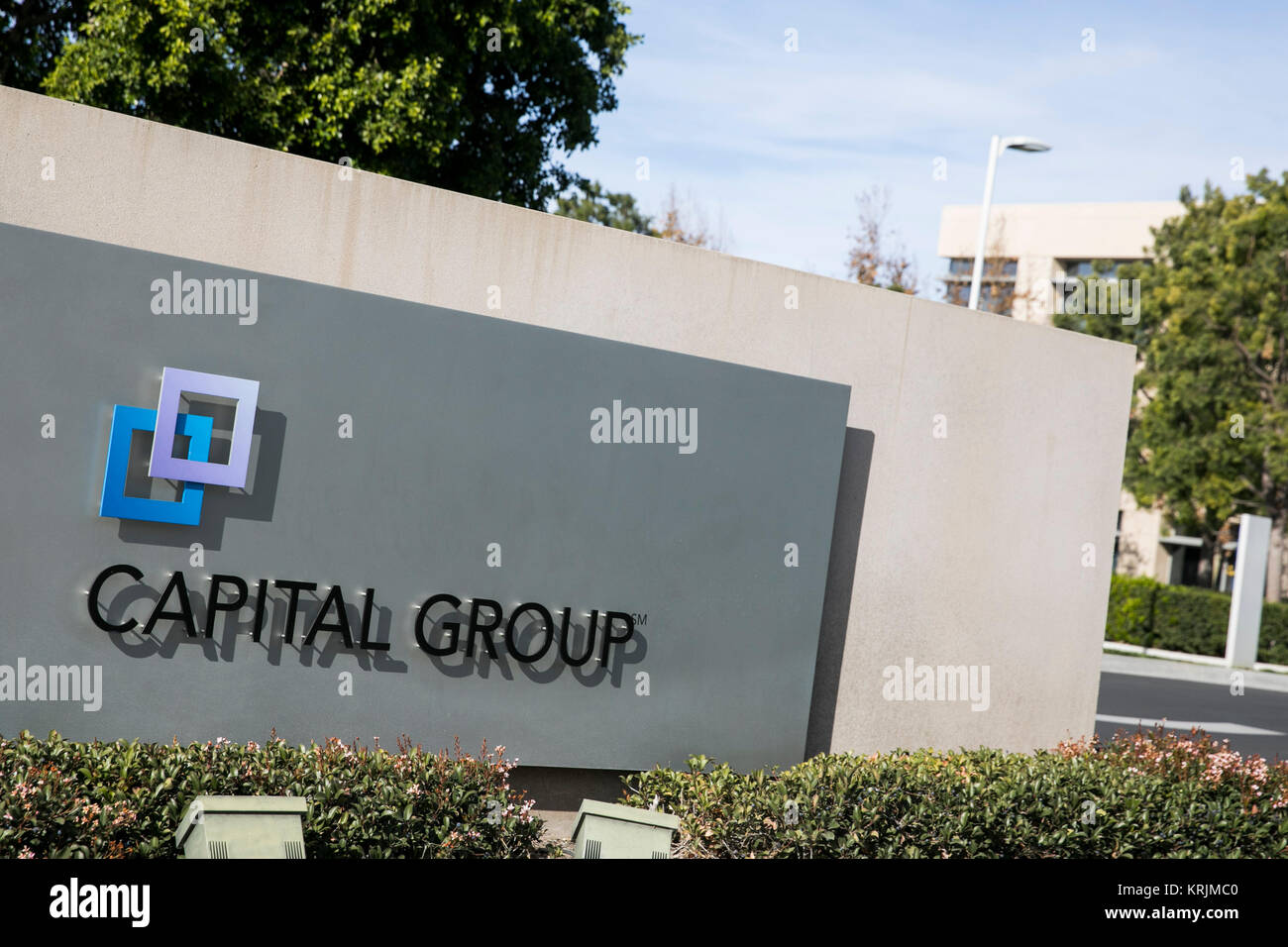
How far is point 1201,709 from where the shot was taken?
48.6ft

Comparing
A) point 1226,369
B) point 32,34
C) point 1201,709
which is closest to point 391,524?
point 32,34

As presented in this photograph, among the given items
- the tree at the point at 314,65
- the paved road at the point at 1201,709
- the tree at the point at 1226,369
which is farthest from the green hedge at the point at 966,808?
the tree at the point at 1226,369

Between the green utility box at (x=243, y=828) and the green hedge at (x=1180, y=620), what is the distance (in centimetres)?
2111

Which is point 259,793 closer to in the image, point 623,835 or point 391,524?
point 391,524

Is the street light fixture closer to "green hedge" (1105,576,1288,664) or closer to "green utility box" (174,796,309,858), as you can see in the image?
"green hedge" (1105,576,1288,664)

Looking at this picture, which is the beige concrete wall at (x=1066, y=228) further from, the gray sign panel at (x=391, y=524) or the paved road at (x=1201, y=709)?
the gray sign panel at (x=391, y=524)

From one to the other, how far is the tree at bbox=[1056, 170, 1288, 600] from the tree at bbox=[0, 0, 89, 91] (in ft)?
69.0

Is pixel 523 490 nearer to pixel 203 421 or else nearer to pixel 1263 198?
pixel 203 421

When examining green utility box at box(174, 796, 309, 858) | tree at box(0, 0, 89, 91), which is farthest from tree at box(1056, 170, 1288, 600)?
green utility box at box(174, 796, 309, 858)

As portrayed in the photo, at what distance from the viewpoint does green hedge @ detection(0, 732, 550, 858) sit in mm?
4121

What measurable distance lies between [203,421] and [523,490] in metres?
1.53

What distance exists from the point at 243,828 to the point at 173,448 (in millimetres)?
1715

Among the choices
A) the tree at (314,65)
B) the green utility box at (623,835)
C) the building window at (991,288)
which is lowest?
the green utility box at (623,835)

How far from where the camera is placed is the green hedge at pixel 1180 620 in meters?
21.9
